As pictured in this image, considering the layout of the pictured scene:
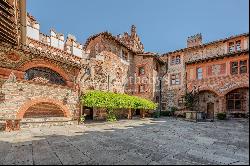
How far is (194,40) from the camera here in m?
25.3

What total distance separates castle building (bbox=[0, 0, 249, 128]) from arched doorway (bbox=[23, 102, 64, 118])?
0.05 metres

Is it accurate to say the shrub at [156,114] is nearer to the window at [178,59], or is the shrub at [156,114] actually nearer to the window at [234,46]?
the window at [178,59]

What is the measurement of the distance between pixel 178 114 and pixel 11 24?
19.8 meters

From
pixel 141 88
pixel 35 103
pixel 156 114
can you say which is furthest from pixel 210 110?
pixel 35 103

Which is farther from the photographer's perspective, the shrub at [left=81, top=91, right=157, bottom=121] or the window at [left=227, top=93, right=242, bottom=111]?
the window at [left=227, top=93, right=242, bottom=111]

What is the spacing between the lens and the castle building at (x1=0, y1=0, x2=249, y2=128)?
31.0ft

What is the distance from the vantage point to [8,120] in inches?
362

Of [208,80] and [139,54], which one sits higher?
[139,54]

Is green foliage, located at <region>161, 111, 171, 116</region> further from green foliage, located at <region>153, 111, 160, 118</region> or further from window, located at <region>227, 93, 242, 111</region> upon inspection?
window, located at <region>227, 93, 242, 111</region>

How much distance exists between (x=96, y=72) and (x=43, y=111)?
7.49 meters

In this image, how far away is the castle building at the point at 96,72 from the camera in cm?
945

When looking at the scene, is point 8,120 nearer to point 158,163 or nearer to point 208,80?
point 158,163

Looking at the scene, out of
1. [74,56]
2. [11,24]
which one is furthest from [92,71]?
[11,24]

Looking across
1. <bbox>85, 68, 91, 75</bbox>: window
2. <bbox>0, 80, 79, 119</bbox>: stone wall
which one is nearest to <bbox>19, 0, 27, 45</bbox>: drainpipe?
<bbox>0, 80, 79, 119</bbox>: stone wall
